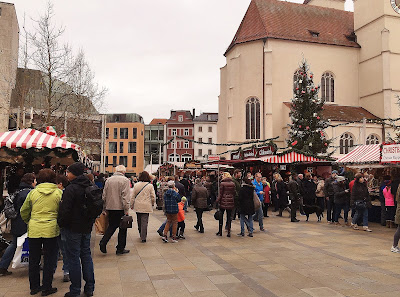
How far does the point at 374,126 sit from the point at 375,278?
35390 mm

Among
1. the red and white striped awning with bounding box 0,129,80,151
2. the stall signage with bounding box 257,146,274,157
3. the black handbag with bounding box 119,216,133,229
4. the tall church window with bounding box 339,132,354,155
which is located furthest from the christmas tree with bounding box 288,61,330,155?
the black handbag with bounding box 119,216,133,229

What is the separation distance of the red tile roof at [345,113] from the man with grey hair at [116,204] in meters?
33.1

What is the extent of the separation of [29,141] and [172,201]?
363 centimetres

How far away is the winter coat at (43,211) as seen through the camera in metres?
5.09

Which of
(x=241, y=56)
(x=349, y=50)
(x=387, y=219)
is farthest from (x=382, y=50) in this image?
(x=387, y=219)

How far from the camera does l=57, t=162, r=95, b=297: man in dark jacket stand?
4957 mm

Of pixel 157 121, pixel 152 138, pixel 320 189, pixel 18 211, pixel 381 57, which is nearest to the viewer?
pixel 18 211

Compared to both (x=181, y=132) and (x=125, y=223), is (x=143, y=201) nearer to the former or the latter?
(x=125, y=223)

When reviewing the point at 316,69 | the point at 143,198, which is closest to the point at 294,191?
the point at 143,198

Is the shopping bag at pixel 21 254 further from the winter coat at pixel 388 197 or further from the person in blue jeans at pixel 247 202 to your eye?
the winter coat at pixel 388 197

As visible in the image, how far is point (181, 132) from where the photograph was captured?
7681 centimetres

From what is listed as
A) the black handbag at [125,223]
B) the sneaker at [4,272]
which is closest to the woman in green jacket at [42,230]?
the sneaker at [4,272]

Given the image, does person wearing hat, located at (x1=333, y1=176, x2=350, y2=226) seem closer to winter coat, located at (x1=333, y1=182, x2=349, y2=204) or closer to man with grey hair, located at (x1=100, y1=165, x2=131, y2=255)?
winter coat, located at (x1=333, y1=182, x2=349, y2=204)

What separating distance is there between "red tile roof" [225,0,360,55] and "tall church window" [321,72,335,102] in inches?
147
